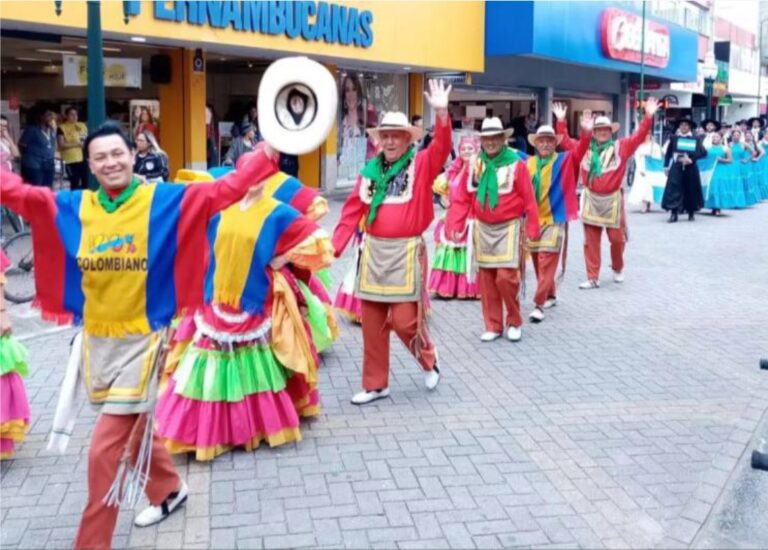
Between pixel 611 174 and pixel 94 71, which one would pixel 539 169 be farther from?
pixel 94 71

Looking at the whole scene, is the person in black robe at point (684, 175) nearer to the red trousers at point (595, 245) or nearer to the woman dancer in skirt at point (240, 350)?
the red trousers at point (595, 245)

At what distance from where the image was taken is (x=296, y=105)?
11.4 ft

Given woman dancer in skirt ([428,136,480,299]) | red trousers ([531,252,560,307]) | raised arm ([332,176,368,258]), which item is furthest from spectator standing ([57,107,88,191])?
raised arm ([332,176,368,258])

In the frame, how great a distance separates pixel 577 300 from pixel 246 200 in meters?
5.49

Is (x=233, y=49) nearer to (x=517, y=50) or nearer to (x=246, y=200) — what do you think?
(x=517, y=50)

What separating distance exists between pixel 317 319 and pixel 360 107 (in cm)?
1423

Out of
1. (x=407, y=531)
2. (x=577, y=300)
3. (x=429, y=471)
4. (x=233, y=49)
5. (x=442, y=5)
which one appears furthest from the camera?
(x=442, y=5)

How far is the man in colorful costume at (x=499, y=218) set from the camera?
24.0 ft

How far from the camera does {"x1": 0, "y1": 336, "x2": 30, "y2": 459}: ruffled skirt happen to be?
15.2 feet

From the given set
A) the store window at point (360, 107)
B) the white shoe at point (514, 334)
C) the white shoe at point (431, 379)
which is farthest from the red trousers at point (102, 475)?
the store window at point (360, 107)

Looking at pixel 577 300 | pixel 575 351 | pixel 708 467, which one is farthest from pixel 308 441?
pixel 577 300

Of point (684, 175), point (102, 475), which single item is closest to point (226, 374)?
point (102, 475)

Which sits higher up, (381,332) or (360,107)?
(360,107)

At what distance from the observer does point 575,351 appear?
7.35 meters
